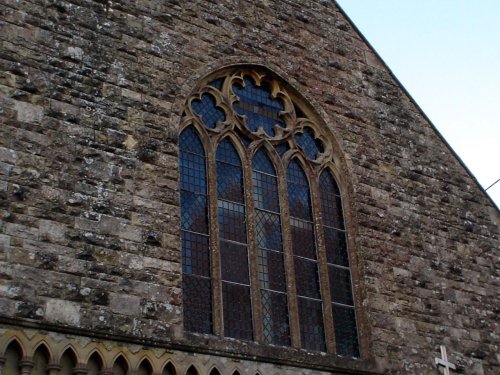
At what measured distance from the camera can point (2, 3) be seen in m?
10.3

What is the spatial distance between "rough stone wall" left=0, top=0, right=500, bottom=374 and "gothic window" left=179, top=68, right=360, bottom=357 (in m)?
0.33

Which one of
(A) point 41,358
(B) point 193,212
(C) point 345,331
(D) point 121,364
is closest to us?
(A) point 41,358

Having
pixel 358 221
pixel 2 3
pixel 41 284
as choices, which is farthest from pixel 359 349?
pixel 2 3

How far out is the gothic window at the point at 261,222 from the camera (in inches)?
420

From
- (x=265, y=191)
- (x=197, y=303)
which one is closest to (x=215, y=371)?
(x=197, y=303)

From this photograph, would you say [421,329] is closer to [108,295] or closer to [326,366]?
[326,366]

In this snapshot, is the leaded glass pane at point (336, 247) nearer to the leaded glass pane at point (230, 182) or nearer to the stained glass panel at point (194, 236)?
the leaded glass pane at point (230, 182)

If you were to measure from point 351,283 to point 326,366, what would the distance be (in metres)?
1.55

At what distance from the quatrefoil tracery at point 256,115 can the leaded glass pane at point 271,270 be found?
1607 mm

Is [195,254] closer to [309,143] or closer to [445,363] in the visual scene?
[309,143]

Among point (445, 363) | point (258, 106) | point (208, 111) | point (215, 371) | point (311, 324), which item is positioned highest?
point (258, 106)

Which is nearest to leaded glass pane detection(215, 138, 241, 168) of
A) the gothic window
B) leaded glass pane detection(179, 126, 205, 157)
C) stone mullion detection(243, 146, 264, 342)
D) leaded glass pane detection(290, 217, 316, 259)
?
the gothic window

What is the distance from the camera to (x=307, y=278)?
37.9 ft

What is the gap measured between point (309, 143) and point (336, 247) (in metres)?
1.58
